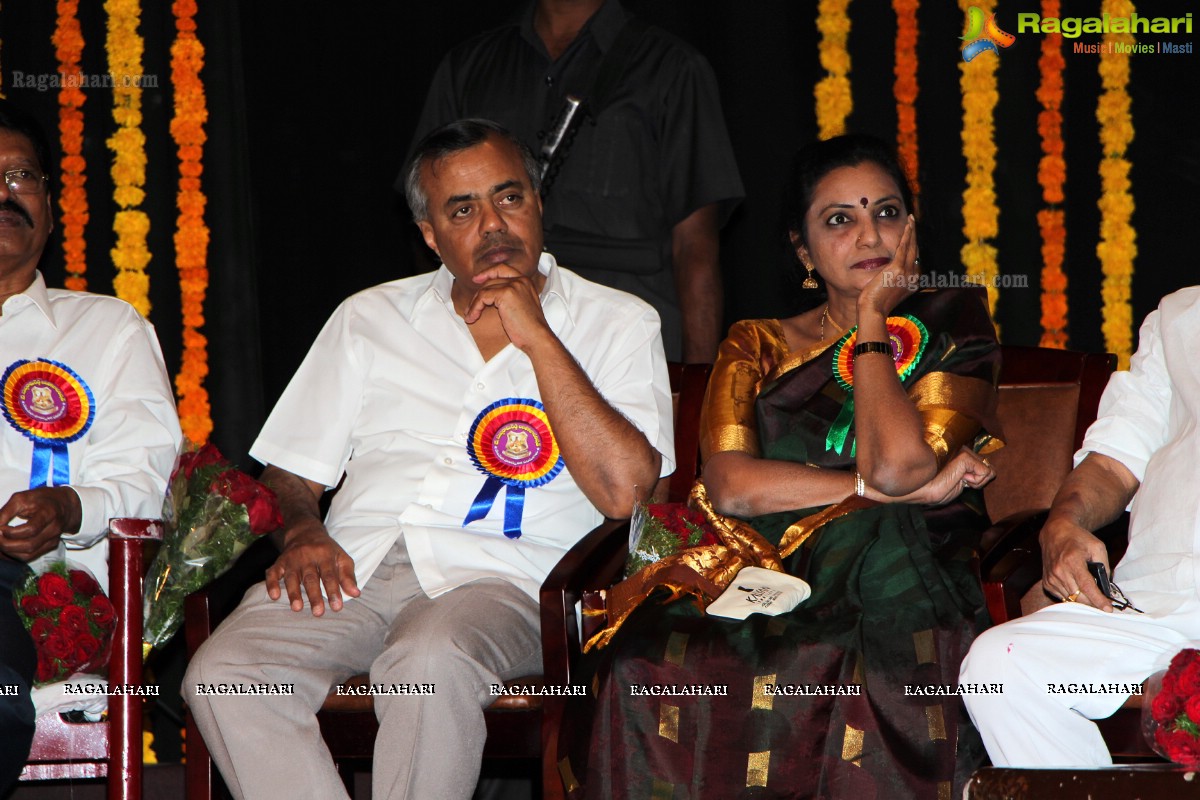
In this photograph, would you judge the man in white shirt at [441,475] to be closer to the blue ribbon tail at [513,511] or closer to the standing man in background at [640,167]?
the blue ribbon tail at [513,511]

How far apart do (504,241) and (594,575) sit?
84cm

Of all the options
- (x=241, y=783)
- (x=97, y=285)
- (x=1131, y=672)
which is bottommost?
(x=241, y=783)

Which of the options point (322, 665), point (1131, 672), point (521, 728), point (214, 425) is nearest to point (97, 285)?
point (214, 425)

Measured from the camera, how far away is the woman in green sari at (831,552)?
2.38 m

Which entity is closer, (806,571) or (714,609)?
(714,609)

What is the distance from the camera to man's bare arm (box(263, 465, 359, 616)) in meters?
2.78

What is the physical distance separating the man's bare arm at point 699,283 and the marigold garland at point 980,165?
82 cm

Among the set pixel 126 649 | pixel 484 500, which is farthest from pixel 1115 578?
pixel 126 649

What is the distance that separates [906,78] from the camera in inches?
165

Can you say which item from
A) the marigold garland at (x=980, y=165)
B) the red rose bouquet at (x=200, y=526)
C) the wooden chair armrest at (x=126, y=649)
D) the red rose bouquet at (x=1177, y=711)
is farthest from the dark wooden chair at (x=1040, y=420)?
the wooden chair armrest at (x=126, y=649)

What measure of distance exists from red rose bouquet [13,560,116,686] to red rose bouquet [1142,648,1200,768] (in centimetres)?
192

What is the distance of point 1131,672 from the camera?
234cm

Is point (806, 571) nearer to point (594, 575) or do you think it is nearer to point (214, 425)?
point (594, 575)

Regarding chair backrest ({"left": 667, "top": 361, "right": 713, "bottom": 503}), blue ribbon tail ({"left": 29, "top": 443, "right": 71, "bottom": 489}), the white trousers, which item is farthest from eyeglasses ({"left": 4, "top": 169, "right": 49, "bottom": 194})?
the white trousers
